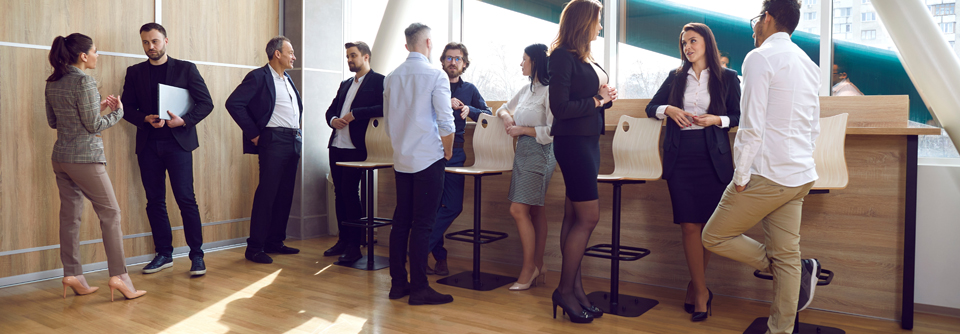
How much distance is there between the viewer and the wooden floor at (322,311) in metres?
3.07

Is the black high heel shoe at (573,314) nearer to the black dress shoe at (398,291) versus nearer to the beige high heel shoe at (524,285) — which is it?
the beige high heel shoe at (524,285)

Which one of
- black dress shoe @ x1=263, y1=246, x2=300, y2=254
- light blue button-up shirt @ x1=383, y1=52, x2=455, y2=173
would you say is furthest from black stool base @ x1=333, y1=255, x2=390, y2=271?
light blue button-up shirt @ x1=383, y1=52, x2=455, y2=173

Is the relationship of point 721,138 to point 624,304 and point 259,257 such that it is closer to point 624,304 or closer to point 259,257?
point 624,304

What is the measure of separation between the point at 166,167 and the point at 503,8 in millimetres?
3314

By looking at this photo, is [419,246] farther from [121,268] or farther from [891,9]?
[891,9]

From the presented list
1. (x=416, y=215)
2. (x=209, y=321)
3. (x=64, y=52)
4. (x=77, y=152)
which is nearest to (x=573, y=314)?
(x=416, y=215)

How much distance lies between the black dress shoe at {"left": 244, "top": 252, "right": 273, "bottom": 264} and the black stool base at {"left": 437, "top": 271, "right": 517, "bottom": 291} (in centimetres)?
145

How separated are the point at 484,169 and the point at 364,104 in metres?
1.23

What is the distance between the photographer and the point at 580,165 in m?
2.97

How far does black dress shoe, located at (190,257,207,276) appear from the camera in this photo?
13.7 ft

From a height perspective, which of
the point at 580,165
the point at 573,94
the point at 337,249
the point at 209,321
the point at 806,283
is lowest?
the point at 209,321

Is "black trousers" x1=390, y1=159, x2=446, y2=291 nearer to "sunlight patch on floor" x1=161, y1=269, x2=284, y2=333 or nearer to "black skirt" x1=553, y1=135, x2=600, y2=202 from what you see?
"black skirt" x1=553, y1=135, x2=600, y2=202

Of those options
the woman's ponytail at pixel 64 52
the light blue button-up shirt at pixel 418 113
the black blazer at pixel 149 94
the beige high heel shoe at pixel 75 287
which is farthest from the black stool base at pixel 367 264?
the woman's ponytail at pixel 64 52

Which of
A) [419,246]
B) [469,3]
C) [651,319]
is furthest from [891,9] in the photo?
[469,3]
